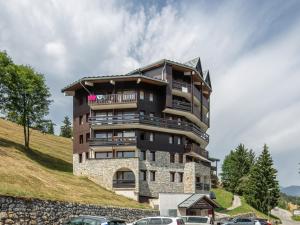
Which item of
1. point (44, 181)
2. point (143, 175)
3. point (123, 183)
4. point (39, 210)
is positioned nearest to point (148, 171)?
point (143, 175)

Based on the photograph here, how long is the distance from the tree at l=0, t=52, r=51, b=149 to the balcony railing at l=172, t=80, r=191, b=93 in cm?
2058

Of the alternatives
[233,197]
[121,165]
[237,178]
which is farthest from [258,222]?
[237,178]

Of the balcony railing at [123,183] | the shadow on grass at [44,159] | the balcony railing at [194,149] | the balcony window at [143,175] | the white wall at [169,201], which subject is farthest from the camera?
the balcony railing at [194,149]

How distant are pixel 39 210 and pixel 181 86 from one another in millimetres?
33279

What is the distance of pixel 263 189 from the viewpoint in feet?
261

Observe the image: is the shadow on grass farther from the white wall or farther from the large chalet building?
the white wall

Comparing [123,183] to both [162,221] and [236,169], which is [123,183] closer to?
[162,221]

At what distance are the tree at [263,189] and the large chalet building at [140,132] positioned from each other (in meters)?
22.1

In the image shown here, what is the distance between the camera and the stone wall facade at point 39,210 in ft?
94.5

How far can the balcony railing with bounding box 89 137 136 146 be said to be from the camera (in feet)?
182

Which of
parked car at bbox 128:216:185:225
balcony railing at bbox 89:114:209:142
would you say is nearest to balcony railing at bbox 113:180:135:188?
balcony railing at bbox 89:114:209:142

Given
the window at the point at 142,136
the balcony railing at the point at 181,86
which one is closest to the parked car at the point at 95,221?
the window at the point at 142,136

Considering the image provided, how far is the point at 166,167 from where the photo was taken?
57.0m

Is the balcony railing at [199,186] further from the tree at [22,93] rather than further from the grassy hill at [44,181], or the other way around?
the tree at [22,93]
